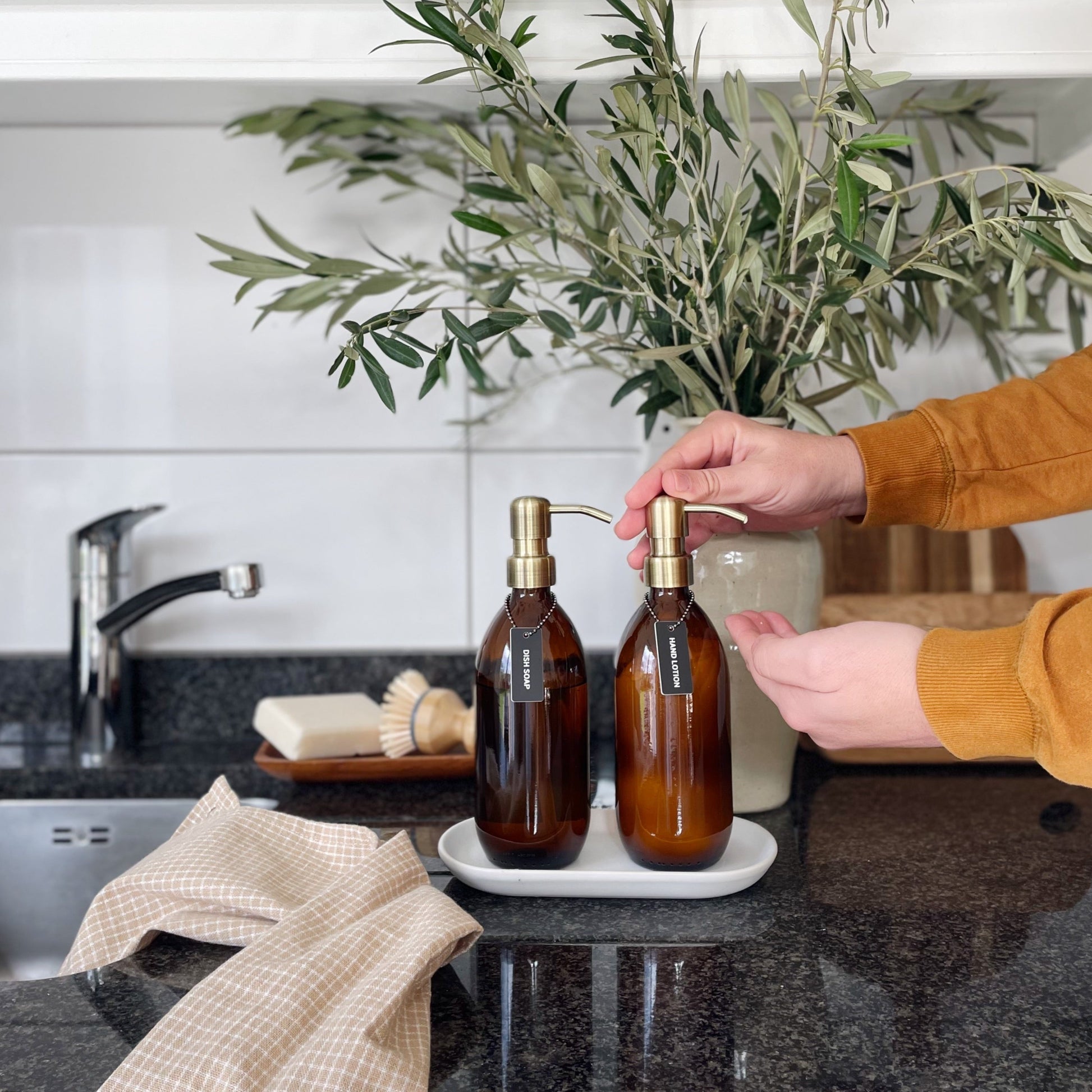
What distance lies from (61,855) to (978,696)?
870 mm

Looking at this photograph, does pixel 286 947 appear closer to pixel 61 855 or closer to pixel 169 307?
pixel 61 855

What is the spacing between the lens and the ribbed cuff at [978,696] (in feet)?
1.89

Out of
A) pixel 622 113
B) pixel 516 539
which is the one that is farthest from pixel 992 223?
pixel 516 539

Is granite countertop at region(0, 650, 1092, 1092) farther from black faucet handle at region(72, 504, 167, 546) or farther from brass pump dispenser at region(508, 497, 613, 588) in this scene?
black faucet handle at region(72, 504, 167, 546)

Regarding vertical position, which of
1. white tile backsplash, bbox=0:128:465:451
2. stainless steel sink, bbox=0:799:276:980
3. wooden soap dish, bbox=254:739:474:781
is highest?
white tile backsplash, bbox=0:128:465:451

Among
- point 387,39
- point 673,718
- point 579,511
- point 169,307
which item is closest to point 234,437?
point 169,307

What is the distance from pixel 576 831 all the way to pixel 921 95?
870mm

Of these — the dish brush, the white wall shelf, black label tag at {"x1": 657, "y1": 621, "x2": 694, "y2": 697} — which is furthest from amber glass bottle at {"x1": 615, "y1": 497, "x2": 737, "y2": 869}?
the white wall shelf

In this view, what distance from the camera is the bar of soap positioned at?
3.17 ft

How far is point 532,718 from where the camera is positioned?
0.68 m

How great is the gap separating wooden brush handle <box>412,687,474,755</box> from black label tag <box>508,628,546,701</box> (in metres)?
0.32

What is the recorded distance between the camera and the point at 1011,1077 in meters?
0.51

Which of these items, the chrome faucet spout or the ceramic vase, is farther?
the chrome faucet spout

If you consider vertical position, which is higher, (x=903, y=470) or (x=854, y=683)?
(x=903, y=470)
